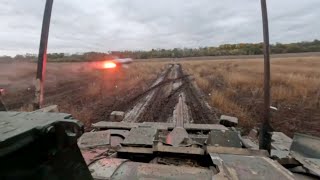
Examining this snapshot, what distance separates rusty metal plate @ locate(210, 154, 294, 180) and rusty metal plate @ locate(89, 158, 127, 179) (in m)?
1.09

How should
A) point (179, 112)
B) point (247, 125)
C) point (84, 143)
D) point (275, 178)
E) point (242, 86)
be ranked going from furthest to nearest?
1. point (242, 86)
2. point (179, 112)
3. point (247, 125)
4. point (84, 143)
5. point (275, 178)

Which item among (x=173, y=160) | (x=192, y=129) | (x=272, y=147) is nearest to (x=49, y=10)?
(x=192, y=129)

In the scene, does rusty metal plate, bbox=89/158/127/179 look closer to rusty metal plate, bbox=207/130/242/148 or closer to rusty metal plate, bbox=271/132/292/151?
rusty metal plate, bbox=207/130/242/148

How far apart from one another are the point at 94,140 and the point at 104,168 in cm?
139

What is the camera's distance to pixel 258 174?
300cm

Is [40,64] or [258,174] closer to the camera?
[258,174]

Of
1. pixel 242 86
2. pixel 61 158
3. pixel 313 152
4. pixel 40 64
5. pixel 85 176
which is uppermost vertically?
pixel 40 64

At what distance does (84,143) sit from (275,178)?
106 inches

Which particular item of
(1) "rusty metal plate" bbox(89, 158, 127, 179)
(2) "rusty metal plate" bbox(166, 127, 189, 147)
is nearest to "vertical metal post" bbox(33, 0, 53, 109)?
(2) "rusty metal plate" bbox(166, 127, 189, 147)

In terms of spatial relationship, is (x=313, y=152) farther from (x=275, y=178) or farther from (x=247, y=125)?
(x=247, y=125)

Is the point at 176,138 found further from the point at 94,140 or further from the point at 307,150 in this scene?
the point at 307,150

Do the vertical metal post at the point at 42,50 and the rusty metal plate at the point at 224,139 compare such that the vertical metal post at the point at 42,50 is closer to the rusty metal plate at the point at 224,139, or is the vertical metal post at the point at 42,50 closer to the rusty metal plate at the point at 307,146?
the rusty metal plate at the point at 224,139

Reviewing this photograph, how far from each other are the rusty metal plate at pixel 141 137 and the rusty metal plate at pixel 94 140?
1.10ft

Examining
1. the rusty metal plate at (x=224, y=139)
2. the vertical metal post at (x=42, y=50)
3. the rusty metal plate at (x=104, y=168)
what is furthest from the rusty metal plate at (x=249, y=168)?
the vertical metal post at (x=42, y=50)
